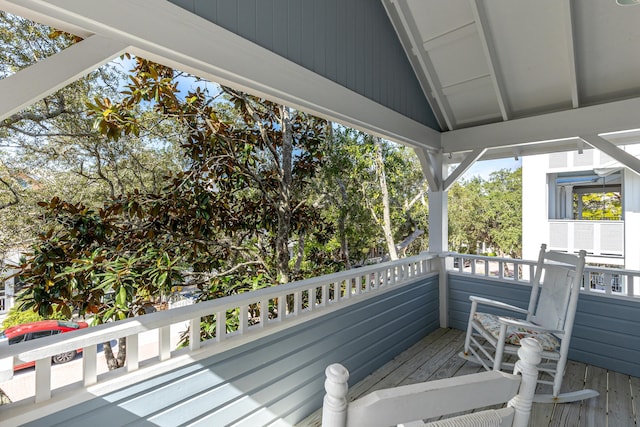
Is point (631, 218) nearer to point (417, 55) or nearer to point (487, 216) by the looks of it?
point (487, 216)

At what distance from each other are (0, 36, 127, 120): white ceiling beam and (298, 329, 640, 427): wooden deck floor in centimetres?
237

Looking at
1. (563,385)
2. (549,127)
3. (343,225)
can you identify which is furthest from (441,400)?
(343,225)

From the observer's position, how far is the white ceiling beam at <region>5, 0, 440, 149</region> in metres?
1.27

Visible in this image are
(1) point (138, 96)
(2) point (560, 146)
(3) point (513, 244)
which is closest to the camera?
(1) point (138, 96)

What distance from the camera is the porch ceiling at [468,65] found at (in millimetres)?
1517

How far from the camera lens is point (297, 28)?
222 cm

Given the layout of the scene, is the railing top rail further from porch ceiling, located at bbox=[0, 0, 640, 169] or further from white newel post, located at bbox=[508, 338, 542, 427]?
white newel post, located at bbox=[508, 338, 542, 427]

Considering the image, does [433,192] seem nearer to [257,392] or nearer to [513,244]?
[257,392]

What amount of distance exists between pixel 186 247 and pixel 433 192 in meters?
3.06

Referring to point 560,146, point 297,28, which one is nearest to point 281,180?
point 297,28

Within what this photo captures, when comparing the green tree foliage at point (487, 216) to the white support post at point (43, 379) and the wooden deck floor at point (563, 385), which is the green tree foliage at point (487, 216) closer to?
the wooden deck floor at point (563, 385)

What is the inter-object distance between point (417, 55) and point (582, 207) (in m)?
7.42

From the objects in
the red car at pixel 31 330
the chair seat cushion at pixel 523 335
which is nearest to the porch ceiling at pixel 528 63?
the chair seat cushion at pixel 523 335

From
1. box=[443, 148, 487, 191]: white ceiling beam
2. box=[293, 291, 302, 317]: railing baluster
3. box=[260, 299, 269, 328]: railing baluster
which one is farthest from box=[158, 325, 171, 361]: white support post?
box=[443, 148, 487, 191]: white ceiling beam
